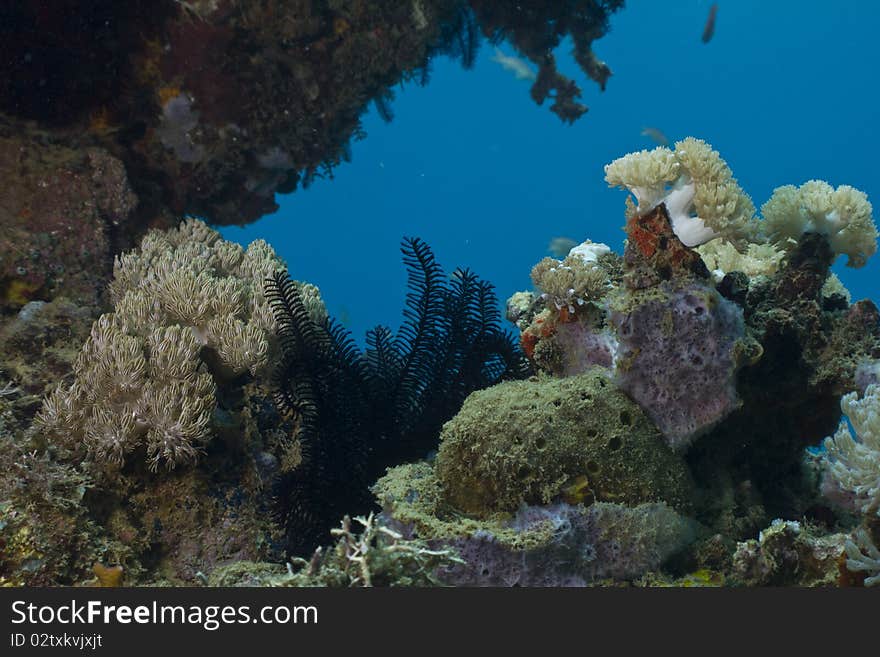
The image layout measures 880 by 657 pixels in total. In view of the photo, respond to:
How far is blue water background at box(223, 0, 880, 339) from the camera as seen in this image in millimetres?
109125

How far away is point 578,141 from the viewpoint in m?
125

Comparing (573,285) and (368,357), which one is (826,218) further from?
(368,357)

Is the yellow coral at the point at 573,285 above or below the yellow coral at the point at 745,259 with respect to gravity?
below

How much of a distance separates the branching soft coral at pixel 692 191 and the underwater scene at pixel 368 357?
17 millimetres

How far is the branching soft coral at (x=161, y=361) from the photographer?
3.64 metres

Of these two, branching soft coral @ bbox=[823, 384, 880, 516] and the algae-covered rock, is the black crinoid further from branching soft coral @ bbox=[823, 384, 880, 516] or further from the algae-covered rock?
branching soft coral @ bbox=[823, 384, 880, 516]

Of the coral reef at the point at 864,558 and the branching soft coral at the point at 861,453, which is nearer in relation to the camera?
the coral reef at the point at 864,558

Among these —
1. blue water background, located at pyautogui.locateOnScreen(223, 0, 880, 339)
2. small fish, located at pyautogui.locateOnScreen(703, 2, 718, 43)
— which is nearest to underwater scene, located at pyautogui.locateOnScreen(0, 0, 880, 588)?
small fish, located at pyautogui.locateOnScreen(703, 2, 718, 43)

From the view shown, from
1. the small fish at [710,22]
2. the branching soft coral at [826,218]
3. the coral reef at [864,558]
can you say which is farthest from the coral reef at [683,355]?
the small fish at [710,22]

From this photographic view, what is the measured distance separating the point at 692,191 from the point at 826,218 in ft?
3.10

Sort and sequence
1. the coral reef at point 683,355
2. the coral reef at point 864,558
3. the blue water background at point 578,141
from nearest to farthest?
the coral reef at point 864,558 < the coral reef at point 683,355 < the blue water background at point 578,141

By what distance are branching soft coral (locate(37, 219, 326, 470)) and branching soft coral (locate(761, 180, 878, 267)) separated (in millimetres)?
3457

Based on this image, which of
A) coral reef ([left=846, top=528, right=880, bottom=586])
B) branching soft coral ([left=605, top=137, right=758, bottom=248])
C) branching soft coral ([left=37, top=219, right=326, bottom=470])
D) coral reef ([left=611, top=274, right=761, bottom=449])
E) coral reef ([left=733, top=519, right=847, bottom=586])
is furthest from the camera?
branching soft coral ([left=37, top=219, right=326, bottom=470])

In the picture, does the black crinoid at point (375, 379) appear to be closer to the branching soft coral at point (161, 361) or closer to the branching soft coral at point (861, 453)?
the branching soft coral at point (161, 361)
